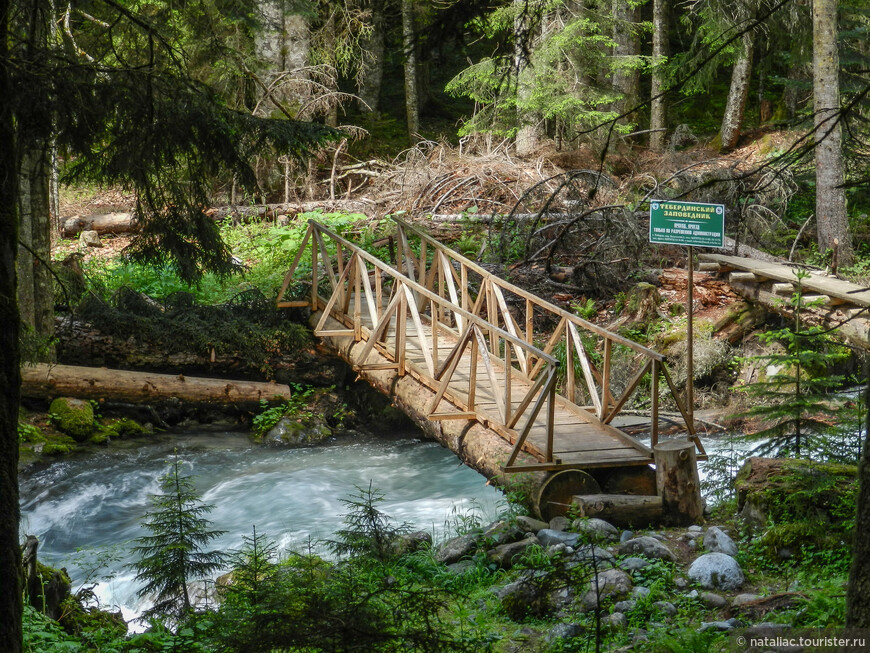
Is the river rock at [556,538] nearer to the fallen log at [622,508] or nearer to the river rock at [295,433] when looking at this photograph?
the fallen log at [622,508]

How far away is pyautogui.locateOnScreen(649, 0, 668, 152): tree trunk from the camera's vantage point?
15969mm

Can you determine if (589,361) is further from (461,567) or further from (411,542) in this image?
(461,567)

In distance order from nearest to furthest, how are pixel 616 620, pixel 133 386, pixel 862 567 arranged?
pixel 862 567
pixel 616 620
pixel 133 386

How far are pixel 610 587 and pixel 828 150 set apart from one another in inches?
400

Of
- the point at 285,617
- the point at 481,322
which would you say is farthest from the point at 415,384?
the point at 285,617

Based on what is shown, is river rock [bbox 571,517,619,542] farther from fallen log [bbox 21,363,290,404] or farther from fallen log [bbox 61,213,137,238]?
fallen log [bbox 61,213,137,238]

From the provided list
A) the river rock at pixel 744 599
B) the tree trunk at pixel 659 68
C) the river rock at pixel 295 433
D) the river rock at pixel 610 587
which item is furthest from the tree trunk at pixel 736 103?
the river rock at pixel 744 599

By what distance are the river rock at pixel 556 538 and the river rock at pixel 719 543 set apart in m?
0.88

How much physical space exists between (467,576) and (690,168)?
9.87 m

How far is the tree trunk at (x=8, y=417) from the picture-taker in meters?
3.04

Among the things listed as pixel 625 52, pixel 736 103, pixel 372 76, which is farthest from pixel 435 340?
pixel 372 76

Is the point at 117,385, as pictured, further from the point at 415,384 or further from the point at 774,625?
the point at 774,625

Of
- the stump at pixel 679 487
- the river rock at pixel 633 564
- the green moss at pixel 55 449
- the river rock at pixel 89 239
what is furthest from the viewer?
the river rock at pixel 89 239

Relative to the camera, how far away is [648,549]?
5.32 m
